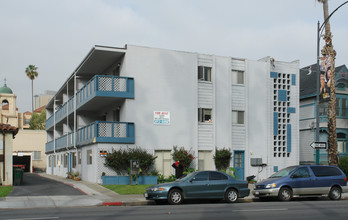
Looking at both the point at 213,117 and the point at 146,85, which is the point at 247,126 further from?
the point at 146,85

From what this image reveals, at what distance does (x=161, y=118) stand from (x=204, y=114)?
3.26m

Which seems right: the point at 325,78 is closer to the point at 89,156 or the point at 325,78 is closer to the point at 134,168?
the point at 134,168

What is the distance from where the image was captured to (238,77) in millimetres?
31859

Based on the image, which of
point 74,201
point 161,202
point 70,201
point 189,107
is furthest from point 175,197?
point 189,107

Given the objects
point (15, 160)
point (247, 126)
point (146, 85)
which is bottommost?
point (15, 160)

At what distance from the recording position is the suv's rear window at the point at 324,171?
20312 millimetres

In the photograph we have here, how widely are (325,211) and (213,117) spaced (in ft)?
53.2

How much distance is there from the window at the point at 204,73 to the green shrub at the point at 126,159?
658 cm

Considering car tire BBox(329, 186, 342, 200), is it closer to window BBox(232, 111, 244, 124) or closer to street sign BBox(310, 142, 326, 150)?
street sign BBox(310, 142, 326, 150)

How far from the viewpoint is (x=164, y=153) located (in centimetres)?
2914

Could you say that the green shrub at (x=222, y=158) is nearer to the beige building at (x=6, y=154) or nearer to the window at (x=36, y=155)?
the beige building at (x=6, y=154)

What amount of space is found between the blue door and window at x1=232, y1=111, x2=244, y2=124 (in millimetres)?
2180

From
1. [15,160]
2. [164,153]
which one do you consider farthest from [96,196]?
[15,160]

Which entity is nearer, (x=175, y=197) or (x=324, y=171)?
(x=175, y=197)
